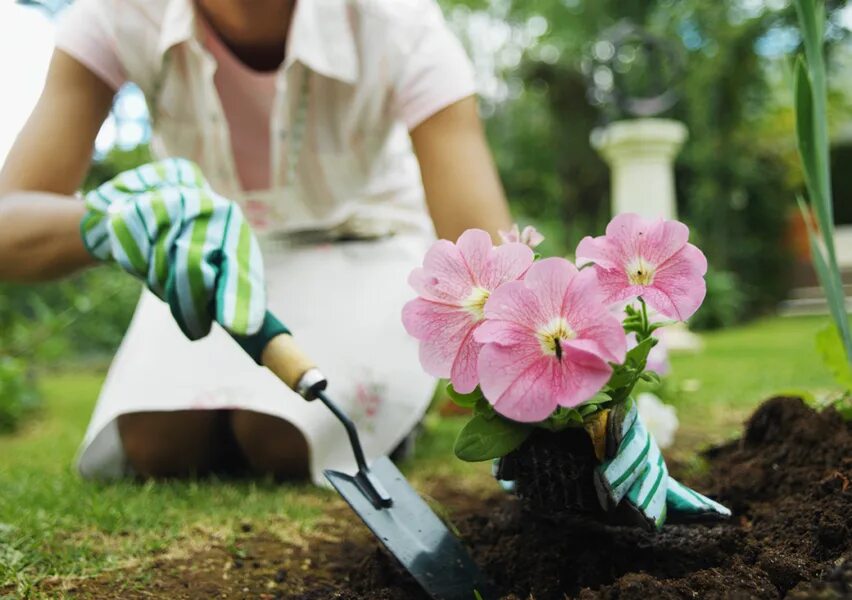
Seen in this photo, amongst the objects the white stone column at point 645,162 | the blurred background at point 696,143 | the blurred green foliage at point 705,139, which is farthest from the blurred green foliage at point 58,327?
the blurred green foliage at point 705,139

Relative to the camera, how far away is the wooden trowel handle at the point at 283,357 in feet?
3.73

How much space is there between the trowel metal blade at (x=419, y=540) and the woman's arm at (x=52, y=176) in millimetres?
705

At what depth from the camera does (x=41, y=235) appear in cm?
148

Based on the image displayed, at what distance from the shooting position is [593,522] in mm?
1082

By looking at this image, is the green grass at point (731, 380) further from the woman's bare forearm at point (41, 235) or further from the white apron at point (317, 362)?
Answer: the woman's bare forearm at point (41, 235)

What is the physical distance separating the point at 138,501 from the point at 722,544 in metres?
1.03

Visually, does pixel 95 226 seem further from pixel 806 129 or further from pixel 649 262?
pixel 806 129

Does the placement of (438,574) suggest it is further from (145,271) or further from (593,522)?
(145,271)

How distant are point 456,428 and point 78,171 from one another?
1293 millimetres

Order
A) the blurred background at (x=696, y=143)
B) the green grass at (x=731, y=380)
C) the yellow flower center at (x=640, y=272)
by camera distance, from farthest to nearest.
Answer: the blurred background at (x=696, y=143)
the green grass at (x=731, y=380)
the yellow flower center at (x=640, y=272)

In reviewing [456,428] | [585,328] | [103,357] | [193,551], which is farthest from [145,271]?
[103,357]

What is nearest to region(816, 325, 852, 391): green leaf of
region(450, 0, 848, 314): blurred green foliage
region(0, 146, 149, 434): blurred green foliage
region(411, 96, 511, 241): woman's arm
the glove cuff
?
region(411, 96, 511, 241): woman's arm

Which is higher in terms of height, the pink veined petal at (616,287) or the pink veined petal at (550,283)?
the pink veined petal at (550,283)

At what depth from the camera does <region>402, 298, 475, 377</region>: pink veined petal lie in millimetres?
891
